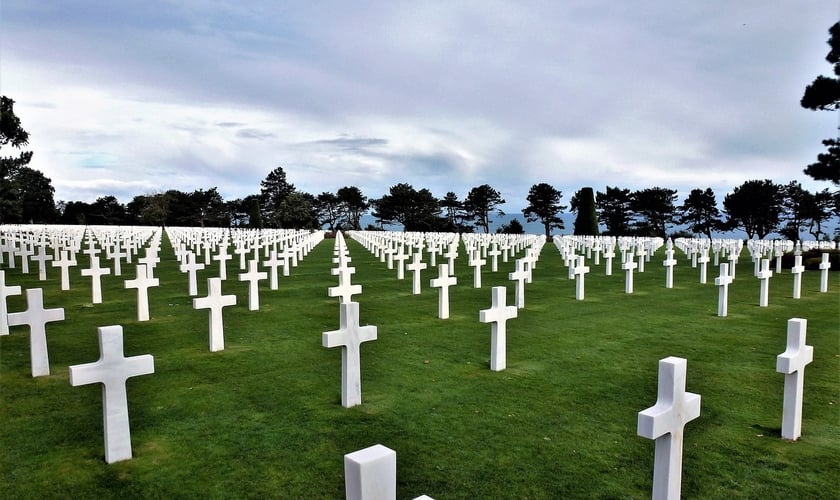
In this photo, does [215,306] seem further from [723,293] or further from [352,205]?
[352,205]

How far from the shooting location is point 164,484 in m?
3.66

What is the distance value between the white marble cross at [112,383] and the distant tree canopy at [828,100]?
22.4m

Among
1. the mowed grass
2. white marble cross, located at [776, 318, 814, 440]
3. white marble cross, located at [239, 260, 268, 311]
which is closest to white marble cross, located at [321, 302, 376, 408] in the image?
the mowed grass

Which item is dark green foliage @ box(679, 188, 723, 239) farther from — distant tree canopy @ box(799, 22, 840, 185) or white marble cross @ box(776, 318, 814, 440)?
white marble cross @ box(776, 318, 814, 440)

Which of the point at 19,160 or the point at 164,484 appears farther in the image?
the point at 19,160

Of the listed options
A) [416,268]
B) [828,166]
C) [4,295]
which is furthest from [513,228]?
[4,295]

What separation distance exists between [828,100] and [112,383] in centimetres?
2279

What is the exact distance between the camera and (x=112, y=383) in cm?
397

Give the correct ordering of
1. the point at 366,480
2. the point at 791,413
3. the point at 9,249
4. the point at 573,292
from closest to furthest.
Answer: the point at 366,480
the point at 791,413
the point at 573,292
the point at 9,249

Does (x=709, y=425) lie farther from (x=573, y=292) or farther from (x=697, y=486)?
(x=573, y=292)

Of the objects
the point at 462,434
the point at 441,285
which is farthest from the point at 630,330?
the point at 462,434

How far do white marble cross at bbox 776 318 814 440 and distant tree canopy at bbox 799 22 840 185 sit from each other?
19015 millimetres

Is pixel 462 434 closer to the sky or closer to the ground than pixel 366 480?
closer to the ground

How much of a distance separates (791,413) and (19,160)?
35.3m
